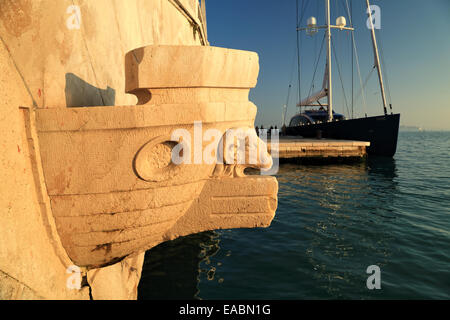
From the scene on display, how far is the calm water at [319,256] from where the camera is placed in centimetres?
425

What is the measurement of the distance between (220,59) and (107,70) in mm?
1546

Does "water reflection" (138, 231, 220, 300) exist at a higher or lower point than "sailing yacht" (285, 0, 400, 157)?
lower

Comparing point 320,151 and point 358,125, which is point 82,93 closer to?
point 320,151

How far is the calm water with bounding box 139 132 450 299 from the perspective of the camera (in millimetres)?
4254

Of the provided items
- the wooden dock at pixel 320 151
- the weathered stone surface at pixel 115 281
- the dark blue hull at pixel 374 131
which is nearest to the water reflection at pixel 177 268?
the weathered stone surface at pixel 115 281

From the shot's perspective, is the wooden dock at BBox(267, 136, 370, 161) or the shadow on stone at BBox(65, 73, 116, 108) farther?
the wooden dock at BBox(267, 136, 370, 161)

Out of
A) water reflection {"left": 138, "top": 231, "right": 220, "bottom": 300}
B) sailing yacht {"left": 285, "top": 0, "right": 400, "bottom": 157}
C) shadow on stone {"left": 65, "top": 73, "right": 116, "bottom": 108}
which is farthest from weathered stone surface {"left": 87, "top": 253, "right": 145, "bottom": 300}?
sailing yacht {"left": 285, "top": 0, "right": 400, "bottom": 157}

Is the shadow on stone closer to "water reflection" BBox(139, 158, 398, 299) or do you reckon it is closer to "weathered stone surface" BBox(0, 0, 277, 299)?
"weathered stone surface" BBox(0, 0, 277, 299)

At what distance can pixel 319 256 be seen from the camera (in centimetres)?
531

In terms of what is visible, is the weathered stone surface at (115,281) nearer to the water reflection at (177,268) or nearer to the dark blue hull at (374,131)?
the water reflection at (177,268)

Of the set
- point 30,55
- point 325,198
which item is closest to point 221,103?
point 30,55

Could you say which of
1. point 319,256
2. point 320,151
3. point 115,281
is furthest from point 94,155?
point 320,151

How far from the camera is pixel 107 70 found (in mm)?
2904
